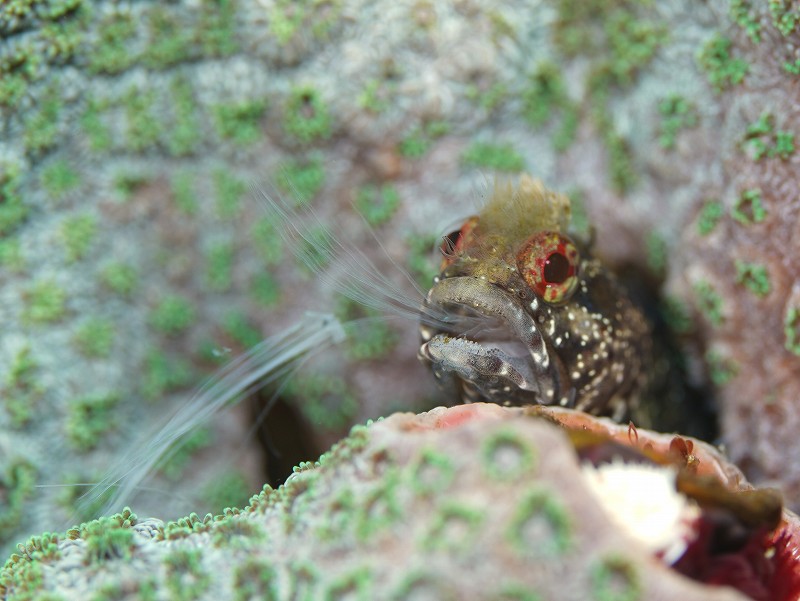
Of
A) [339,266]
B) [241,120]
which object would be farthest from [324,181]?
[339,266]

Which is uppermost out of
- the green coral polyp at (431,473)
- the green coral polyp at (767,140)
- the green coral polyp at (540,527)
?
the green coral polyp at (767,140)

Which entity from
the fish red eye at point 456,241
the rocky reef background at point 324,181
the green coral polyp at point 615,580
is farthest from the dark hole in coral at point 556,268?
the green coral polyp at point 615,580

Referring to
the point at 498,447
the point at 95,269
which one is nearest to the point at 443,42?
the point at 95,269

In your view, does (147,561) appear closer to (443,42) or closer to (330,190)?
(330,190)

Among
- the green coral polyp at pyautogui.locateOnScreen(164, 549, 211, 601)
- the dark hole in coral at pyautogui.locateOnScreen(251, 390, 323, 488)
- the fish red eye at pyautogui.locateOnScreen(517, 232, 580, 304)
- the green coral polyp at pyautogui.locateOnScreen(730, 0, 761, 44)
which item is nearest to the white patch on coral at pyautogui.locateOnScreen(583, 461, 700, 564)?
the green coral polyp at pyautogui.locateOnScreen(164, 549, 211, 601)

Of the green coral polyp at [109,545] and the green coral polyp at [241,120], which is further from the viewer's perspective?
the green coral polyp at [241,120]

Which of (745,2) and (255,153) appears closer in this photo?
(745,2)

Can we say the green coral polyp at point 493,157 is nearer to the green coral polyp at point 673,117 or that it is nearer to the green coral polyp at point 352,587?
the green coral polyp at point 673,117

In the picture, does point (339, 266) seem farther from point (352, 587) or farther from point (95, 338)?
point (352, 587)
